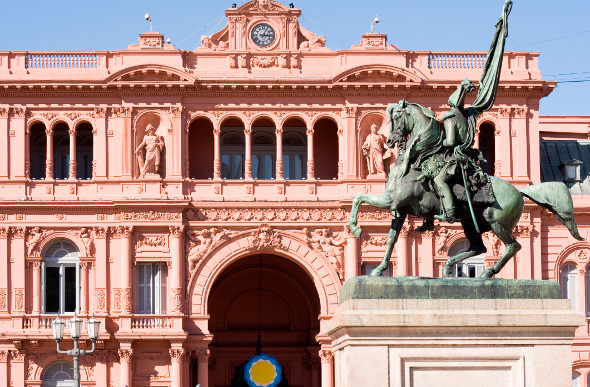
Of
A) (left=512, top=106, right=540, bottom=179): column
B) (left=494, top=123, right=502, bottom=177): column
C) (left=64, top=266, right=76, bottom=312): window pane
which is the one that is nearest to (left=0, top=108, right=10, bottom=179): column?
(left=64, top=266, right=76, bottom=312): window pane

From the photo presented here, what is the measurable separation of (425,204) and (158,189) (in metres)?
37.1

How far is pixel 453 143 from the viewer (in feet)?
77.8

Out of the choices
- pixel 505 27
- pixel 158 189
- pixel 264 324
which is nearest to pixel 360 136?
pixel 158 189

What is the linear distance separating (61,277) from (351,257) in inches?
523

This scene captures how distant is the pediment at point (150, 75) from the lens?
6016 cm

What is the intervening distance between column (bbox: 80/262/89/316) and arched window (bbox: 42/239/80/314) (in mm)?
244

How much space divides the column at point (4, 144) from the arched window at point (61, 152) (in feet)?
8.53

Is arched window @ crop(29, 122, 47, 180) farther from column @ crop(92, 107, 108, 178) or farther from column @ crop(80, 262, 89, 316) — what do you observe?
column @ crop(80, 262, 89, 316)

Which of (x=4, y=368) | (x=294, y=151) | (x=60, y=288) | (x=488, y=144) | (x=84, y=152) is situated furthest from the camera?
(x=488, y=144)

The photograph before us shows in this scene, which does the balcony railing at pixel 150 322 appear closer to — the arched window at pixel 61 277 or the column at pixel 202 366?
the column at pixel 202 366

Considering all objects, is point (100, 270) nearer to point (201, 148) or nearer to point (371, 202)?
point (201, 148)

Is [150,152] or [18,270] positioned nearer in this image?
[18,270]

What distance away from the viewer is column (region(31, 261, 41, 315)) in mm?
59375

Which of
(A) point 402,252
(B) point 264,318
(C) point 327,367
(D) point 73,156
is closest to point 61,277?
(D) point 73,156
